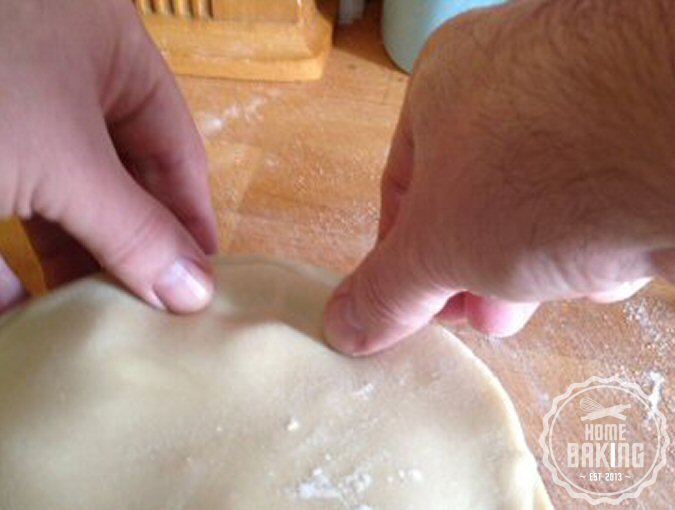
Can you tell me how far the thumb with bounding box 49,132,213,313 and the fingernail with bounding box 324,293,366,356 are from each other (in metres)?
0.09

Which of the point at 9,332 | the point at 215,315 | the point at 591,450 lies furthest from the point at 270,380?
the point at 591,450

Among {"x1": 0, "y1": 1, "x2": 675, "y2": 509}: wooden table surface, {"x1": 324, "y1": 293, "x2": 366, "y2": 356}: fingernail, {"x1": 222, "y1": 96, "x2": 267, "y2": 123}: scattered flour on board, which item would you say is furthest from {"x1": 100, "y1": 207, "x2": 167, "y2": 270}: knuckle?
{"x1": 222, "y1": 96, "x2": 267, "y2": 123}: scattered flour on board

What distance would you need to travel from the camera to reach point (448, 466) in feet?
1.68

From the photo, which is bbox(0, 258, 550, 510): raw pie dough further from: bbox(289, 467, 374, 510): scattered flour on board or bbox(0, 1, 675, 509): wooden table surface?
bbox(0, 1, 675, 509): wooden table surface

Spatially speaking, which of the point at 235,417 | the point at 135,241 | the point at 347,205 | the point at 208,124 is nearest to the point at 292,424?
the point at 235,417

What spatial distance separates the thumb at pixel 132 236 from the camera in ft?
1.65

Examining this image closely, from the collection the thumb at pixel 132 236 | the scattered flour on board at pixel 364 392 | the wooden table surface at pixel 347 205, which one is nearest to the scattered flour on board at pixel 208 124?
the wooden table surface at pixel 347 205

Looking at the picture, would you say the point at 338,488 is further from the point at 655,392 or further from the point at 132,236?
the point at 655,392

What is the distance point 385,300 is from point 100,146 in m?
0.20

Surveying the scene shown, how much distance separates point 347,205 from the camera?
80 cm

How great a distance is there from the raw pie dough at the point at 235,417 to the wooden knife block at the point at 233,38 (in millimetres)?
400

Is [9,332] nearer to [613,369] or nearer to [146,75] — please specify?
→ [146,75]

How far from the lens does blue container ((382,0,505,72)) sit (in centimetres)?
87

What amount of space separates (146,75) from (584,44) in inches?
13.8
